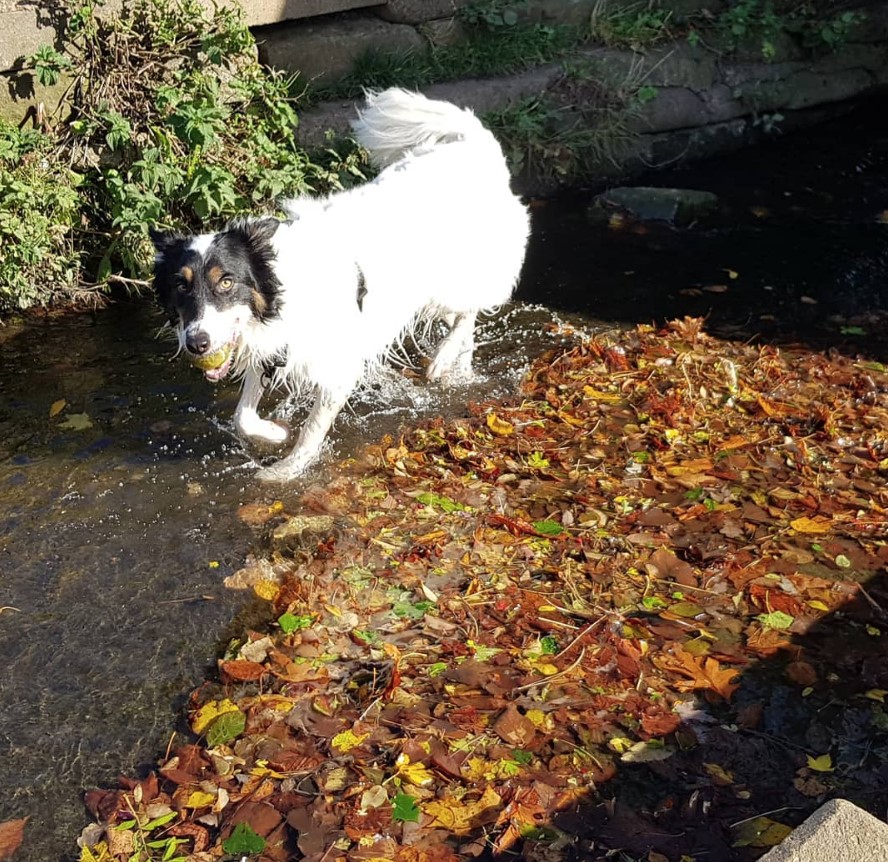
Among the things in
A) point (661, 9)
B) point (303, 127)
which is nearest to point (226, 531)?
point (303, 127)

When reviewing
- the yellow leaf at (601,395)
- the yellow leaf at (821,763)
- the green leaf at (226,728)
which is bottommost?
the yellow leaf at (601,395)

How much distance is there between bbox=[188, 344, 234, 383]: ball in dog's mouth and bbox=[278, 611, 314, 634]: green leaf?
1.05 m

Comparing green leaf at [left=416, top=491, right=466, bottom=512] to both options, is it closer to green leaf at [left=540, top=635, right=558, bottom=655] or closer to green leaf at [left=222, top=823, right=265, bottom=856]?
green leaf at [left=540, top=635, right=558, bottom=655]

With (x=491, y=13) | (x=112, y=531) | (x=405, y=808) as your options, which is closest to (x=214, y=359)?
(x=112, y=531)

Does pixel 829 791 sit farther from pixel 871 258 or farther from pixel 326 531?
pixel 871 258

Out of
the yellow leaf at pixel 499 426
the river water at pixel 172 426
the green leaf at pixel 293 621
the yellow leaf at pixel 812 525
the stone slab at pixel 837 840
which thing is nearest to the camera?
the stone slab at pixel 837 840

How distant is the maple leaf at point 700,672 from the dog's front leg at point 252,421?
85.1 inches

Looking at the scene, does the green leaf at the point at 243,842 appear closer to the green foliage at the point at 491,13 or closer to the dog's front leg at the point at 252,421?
the dog's front leg at the point at 252,421

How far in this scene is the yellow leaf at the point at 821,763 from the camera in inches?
122

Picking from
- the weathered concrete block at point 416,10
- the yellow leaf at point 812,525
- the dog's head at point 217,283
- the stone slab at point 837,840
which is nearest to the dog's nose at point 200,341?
the dog's head at point 217,283

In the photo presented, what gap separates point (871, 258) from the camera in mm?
6844

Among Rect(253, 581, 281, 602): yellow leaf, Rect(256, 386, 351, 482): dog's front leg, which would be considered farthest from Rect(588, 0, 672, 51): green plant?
Rect(253, 581, 281, 602): yellow leaf

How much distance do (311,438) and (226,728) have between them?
1752 mm

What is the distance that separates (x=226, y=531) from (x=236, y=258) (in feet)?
3.93
